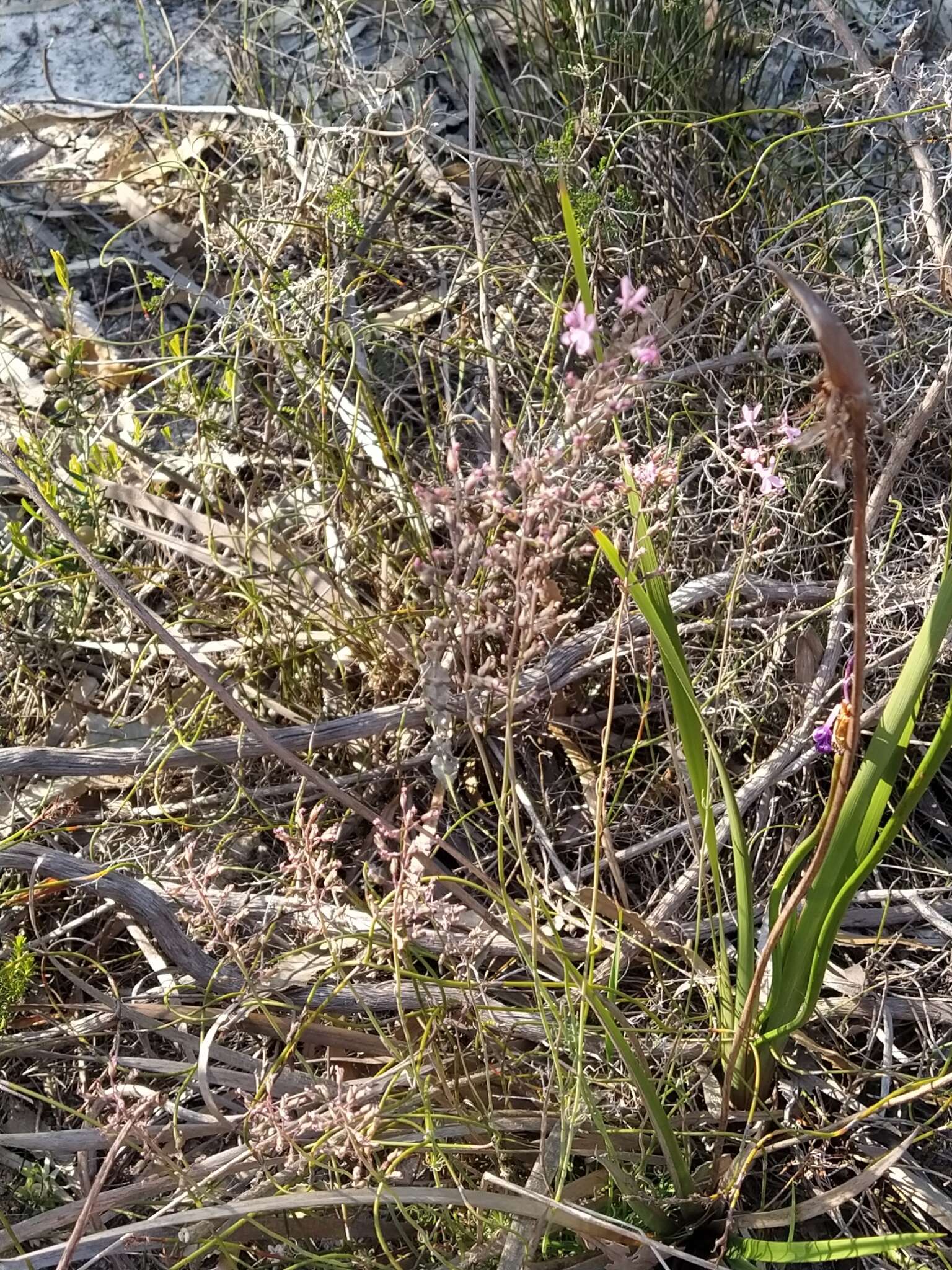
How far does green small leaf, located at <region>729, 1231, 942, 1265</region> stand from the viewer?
3.09 ft

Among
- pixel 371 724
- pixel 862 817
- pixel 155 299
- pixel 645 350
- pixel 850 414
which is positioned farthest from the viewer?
pixel 155 299

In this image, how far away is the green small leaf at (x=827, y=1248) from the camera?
3.09ft

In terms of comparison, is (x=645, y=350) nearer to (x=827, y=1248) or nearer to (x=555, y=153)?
(x=827, y=1248)

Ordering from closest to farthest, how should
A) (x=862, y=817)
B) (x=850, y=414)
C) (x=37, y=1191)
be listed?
(x=850, y=414) < (x=862, y=817) < (x=37, y=1191)

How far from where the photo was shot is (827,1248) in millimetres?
975

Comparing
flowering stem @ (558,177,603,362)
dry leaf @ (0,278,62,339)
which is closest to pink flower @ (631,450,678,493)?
flowering stem @ (558,177,603,362)

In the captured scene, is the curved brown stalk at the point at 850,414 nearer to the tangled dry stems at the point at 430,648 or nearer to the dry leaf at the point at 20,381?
the tangled dry stems at the point at 430,648

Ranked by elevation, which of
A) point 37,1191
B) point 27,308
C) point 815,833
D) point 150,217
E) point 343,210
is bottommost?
point 37,1191

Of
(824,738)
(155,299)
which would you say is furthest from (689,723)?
(155,299)

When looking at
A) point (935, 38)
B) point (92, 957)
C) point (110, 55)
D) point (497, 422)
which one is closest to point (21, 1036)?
point (92, 957)

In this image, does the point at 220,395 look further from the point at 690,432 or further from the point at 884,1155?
the point at 884,1155

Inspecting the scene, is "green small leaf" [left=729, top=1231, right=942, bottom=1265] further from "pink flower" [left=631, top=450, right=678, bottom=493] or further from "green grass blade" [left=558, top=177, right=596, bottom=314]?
"green grass blade" [left=558, top=177, right=596, bottom=314]

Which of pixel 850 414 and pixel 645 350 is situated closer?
pixel 850 414

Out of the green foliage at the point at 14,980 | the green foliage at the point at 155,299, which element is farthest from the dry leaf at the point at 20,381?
the green foliage at the point at 14,980
